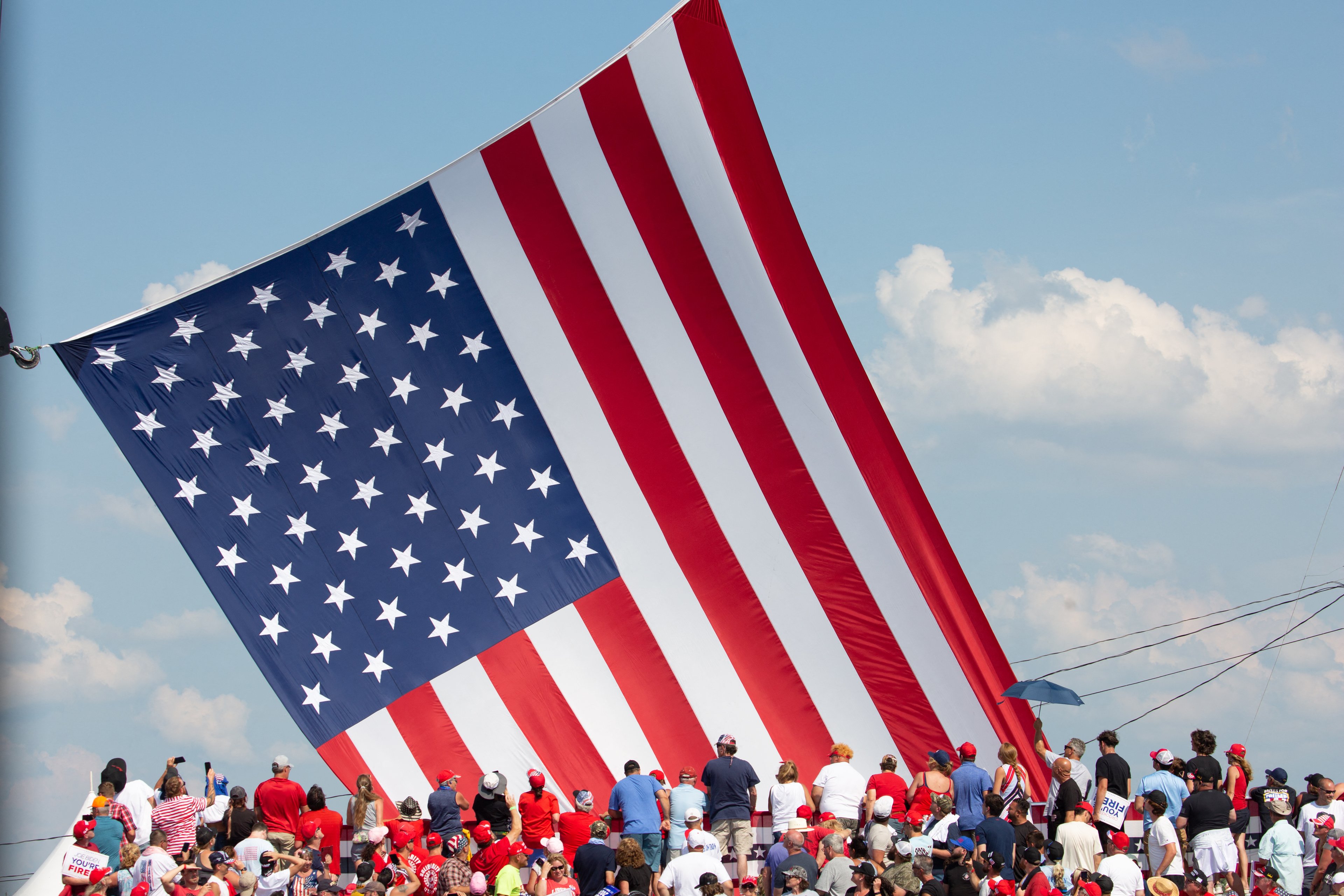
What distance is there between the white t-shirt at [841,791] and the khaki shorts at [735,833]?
2.38 ft

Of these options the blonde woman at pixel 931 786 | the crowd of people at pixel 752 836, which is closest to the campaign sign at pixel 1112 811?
the crowd of people at pixel 752 836

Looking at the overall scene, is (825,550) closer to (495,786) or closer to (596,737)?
(596,737)

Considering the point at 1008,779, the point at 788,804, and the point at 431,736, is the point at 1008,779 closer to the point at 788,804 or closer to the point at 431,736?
the point at 788,804

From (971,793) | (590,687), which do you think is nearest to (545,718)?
(590,687)

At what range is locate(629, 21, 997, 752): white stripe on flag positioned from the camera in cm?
1450

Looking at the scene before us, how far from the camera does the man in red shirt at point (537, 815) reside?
12.2 meters

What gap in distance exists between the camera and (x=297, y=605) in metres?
14.2

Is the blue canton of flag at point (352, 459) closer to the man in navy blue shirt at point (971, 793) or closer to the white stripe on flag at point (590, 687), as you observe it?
the white stripe on flag at point (590, 687)

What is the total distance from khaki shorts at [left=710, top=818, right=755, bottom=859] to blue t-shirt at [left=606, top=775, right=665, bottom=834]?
57 cm

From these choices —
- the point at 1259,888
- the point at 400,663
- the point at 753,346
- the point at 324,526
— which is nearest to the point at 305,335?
the point at 324,526

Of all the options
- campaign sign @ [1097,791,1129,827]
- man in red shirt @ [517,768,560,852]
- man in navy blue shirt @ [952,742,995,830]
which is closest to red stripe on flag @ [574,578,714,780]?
man in red shirt @ [517,768,560,852]

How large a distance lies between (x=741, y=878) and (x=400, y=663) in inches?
178

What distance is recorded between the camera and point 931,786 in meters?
12.3

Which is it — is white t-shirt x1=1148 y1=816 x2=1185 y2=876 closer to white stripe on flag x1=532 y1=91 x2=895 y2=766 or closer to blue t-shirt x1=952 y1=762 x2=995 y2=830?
blue t-shirt x1=952 y1=762 x2=995 y2=830
